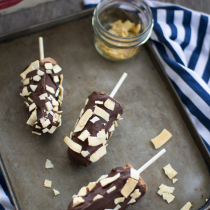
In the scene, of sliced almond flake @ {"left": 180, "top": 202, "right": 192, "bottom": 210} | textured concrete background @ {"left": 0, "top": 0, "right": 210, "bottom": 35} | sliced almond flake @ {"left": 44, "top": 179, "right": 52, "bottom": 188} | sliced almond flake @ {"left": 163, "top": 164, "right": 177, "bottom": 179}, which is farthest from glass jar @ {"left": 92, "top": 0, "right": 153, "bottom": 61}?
sliced almond flake @ {"left": 180, "top": 202, "right": 192, "bottom": 210}

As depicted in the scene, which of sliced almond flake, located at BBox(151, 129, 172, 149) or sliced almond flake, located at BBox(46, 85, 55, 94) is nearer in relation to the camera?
sliced almond flake, located at BBox(46, 85, 55, 94)

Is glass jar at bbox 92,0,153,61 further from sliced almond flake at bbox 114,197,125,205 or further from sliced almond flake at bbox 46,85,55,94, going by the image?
sliced almond flake at bbox 114,197,125,205

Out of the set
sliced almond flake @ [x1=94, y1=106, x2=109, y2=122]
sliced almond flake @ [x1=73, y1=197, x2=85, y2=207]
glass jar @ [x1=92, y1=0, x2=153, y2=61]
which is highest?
glass jar @ [x1=92, y1=0, x2=153, y2=61]

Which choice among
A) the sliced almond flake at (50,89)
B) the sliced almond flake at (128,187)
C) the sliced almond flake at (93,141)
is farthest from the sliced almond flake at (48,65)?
the sliced almond flake at (128,187)

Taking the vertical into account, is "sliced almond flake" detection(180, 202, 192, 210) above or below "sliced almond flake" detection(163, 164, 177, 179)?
below

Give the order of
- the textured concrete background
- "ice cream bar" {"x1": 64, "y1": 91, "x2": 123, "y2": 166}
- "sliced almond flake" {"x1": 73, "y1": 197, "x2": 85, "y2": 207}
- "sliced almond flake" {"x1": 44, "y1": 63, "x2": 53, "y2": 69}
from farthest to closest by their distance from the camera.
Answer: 1. the textured concrete background
2. "sliced almond flake" {"x1": 44, "y1": 63, "x2": 53, "y2": 69}
3. "ice cream bar" {"x1": 64, "y1": 91, "x2": 123, "y2": 166}
4. "sliced almond flake" {"x1": 73, "y1": 197, "x2": 85, "y2": 207}

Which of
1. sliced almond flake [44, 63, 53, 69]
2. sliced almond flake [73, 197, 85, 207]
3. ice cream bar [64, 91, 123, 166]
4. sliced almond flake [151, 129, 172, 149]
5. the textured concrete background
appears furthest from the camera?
the textured concrete background

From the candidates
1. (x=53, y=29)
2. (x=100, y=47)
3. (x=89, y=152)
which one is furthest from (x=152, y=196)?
(x=53, y=29)
